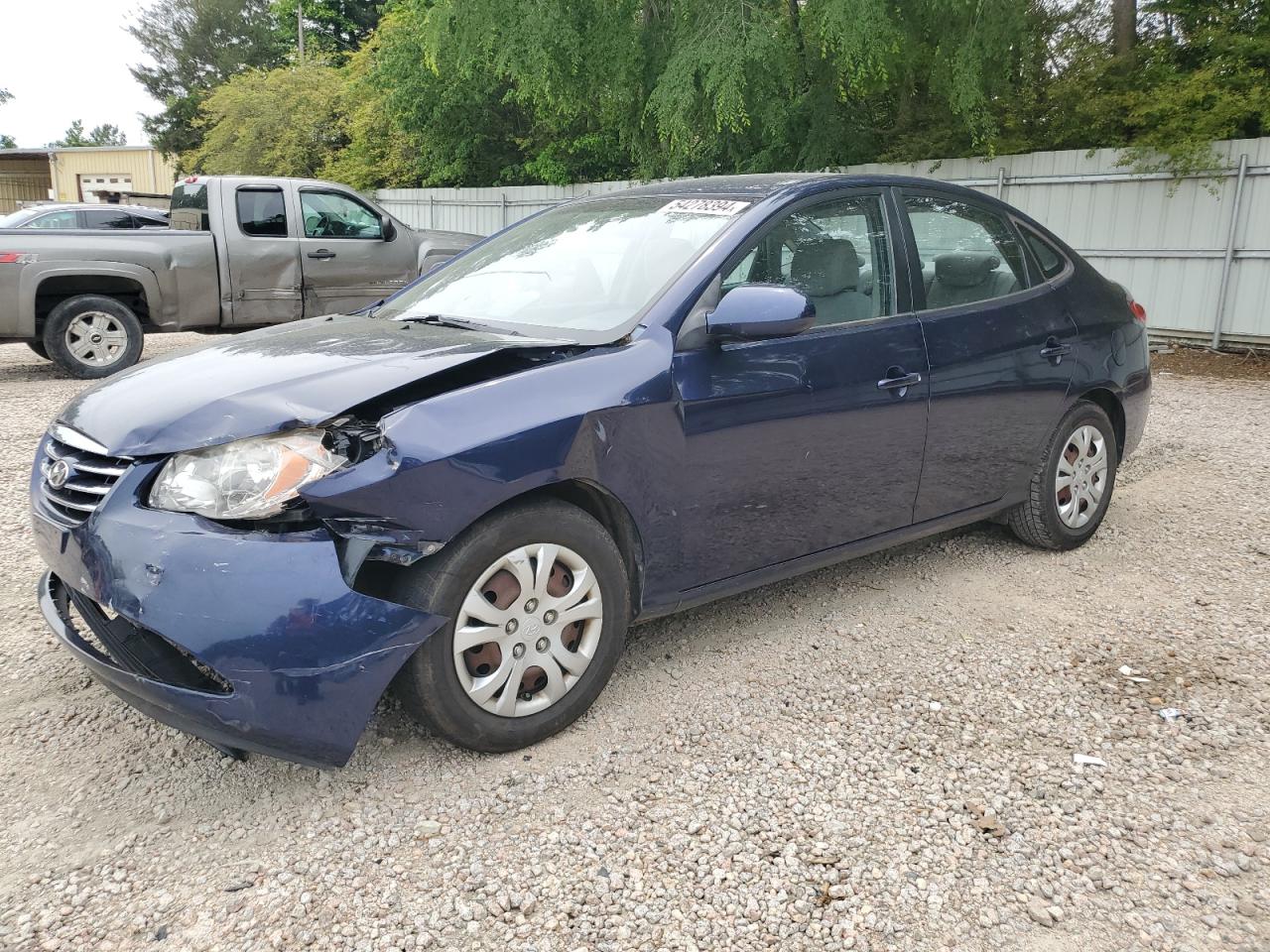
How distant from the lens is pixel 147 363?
340 cm

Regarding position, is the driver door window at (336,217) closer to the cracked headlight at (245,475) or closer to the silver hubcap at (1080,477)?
the silver hubcap at (1080,477)

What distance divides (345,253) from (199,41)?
52801 mm

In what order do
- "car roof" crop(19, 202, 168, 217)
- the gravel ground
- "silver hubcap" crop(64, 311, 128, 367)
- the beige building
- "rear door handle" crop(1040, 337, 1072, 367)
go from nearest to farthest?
the gravel ground, "rear door handle" crop(1040, 337, 1072, 367), "silver hubcap" crop(64, 311, 128, 367), "car roof" crop(19, 202, 168, 217), the beige building

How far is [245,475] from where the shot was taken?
8.59ft

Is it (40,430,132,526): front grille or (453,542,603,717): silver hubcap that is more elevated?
(40,430,132,526): front grille

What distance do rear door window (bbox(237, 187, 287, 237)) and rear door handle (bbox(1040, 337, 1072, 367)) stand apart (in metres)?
8.44

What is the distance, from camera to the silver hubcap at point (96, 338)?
9.62 meters

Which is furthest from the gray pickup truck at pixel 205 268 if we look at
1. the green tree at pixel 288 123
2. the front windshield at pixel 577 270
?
the green tree at pixel 288 123

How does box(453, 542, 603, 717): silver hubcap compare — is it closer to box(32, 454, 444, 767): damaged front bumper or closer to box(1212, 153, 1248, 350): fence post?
box(32, 454, 444, 767): damaged front bumper

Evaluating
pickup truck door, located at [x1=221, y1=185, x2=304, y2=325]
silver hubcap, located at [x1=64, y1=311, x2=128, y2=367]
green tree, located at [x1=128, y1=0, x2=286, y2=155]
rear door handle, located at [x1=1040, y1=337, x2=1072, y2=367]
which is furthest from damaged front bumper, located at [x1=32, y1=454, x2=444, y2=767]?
green tree, located at [x1=128, y1=0, x2=286, y2=155]

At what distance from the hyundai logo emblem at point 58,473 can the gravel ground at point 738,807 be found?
79 centimetres

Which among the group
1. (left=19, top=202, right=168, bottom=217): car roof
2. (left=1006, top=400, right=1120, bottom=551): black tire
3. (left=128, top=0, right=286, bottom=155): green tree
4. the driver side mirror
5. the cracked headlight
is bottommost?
(left=1006, top=400, right=1120, bottom=551): black tire

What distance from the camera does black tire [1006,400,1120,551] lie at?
463cm

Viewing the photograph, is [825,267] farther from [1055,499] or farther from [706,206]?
[1055,499]
